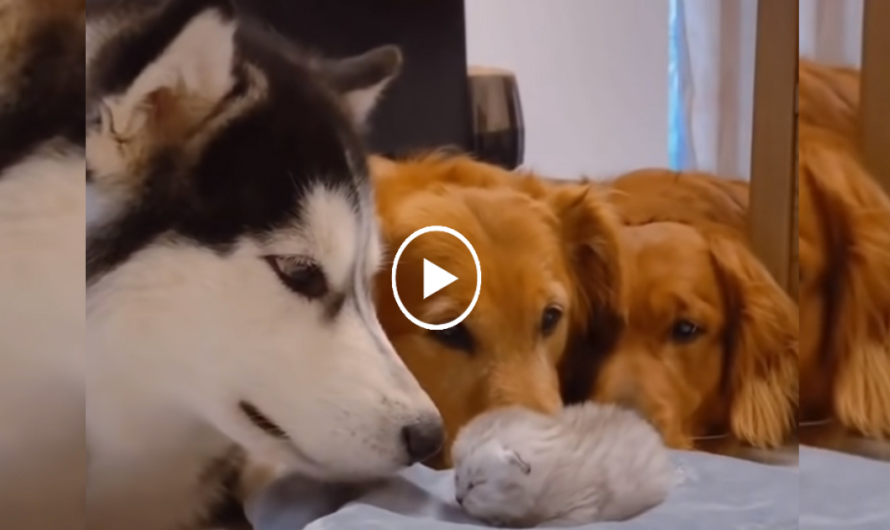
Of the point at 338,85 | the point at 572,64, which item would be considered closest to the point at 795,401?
the point at 572,64

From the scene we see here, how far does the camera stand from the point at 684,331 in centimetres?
107

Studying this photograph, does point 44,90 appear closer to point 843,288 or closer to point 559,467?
point 559,467

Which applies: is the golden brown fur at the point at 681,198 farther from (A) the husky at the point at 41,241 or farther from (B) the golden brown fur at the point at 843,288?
(A) the husky at the point at 41,241

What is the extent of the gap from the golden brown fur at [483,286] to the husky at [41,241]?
1.08 ft

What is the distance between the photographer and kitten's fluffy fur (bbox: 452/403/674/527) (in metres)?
0.96

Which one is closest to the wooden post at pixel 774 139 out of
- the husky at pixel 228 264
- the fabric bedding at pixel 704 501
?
the fabric bedding at pixel 704 501

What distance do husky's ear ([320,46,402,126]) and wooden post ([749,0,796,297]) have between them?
1.48 feet

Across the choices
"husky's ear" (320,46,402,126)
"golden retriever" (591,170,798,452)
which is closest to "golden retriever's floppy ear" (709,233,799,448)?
"golden retriever" (591,170,798,452)

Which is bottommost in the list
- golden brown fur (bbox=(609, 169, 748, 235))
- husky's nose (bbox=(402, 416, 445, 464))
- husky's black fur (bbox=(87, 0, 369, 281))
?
husky's nose (bbox=(402, 416, 445, 464))

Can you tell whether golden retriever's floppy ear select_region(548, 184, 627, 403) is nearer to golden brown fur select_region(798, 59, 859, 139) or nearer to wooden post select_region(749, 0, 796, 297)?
wooden post select_region(749, 0, 796, 297)

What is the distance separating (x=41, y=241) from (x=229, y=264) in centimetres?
21

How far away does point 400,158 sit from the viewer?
3.32 feet

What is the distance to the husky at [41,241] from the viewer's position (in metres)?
0.95

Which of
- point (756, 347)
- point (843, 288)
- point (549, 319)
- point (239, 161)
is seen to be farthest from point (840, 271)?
point (239, 161)
